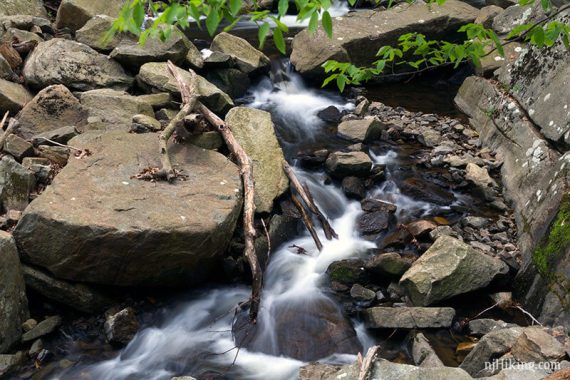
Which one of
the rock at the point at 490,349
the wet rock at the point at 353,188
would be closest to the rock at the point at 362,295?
the rock at the point at 490,349

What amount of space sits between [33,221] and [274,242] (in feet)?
9.07

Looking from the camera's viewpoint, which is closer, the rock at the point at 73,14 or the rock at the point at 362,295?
the rock at the point at 362,295

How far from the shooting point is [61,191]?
17.5 feet

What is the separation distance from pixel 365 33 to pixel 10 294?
9.51 meters

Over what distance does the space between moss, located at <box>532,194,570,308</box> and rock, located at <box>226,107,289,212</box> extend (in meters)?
3.18

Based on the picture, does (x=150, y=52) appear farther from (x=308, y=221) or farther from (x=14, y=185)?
(x=308, y=221)

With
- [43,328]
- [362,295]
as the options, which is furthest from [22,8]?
[362,295]

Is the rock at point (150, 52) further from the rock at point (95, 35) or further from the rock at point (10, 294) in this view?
the rock at point (10, 294)

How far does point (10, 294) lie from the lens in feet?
15.5

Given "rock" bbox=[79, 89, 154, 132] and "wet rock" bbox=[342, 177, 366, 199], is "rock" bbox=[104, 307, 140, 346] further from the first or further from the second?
"wet rock" bbox=[342, 177, 366, 199]

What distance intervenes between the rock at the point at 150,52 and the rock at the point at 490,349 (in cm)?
702

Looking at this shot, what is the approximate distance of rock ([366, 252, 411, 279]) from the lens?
585cm

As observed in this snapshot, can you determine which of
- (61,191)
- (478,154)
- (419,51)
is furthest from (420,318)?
(478,154)

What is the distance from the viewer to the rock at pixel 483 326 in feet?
17.0
